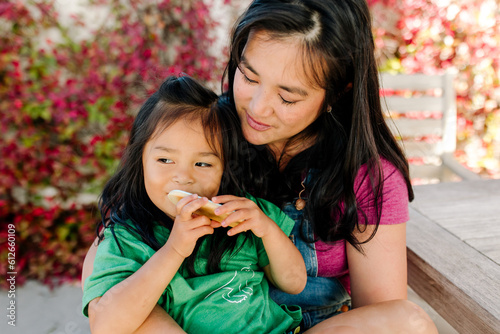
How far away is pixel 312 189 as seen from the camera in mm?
1606

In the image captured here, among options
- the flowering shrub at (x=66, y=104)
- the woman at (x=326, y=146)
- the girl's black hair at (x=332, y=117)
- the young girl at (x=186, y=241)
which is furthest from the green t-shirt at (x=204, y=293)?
the flowering shrub at (x=66, y=104)

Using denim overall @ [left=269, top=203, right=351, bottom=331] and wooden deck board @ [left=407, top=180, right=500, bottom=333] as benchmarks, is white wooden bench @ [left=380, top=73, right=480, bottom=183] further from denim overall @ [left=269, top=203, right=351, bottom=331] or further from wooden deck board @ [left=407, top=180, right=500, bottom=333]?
denim overall @ [left=269, top=203, right=351, bottom=331]

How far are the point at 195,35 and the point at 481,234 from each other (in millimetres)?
2583

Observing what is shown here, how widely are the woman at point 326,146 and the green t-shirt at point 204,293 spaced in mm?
105

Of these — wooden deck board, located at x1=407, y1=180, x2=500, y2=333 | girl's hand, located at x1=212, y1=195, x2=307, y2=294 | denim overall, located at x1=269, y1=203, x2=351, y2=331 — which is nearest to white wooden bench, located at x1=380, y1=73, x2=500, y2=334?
wooden deck board, located at x1=407, y1=180, x2=500, y2=333

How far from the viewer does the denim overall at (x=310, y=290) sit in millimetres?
1604

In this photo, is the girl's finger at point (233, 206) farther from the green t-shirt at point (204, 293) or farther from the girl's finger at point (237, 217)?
the green t-shirt at point (204, 293)

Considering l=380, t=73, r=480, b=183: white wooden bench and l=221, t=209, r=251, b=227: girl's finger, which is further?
l=380, t=73, r=480, b=183: white wooden bench

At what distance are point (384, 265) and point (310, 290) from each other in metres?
0.28

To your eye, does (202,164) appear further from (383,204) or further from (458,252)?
(458,252)

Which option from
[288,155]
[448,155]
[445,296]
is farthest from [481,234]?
[448,155]

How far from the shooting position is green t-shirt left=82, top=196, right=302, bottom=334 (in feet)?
4.21

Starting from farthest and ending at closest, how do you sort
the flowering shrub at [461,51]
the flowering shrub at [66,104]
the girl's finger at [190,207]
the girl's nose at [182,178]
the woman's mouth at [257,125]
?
1. the flowering shrub at [461,51]
2. the flowering shrub at [66,104]
3. the woman's mouth at [257,125]
4. the girl's nose at [182,178]
5. the girl's finger at [190,207]

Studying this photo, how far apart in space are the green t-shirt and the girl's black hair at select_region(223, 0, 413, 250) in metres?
0.33
